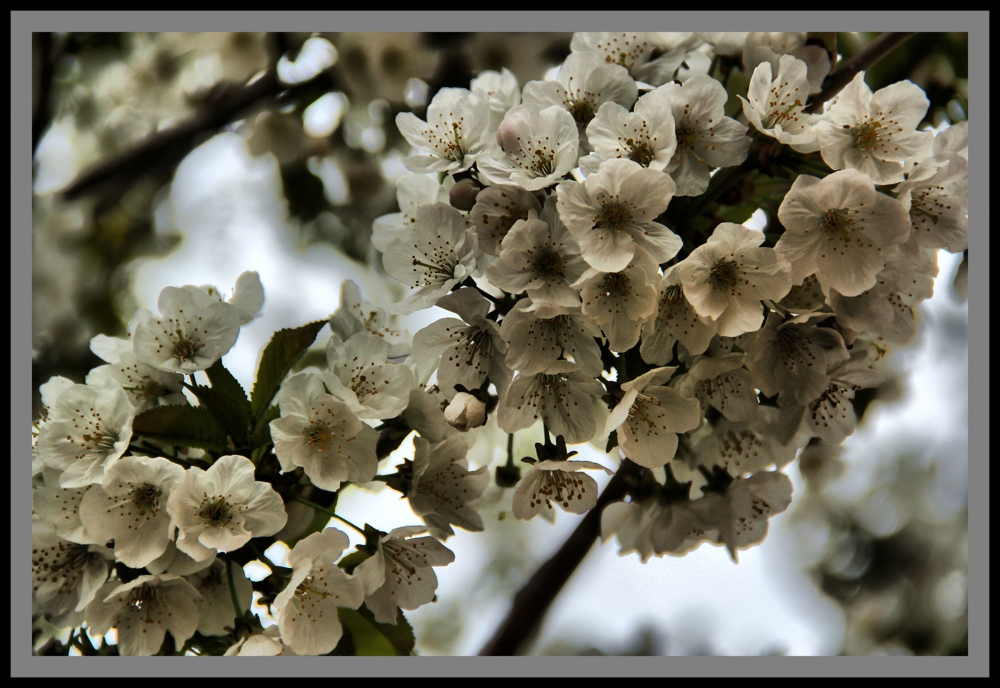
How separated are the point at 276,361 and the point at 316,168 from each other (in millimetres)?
1467

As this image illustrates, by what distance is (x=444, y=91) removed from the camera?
55.7 inches

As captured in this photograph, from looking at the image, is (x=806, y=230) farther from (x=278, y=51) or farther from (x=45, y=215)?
(x=45, y=215)

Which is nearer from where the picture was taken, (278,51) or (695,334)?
(695,334)

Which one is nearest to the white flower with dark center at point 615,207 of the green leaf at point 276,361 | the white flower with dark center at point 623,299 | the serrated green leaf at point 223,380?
the white flower with dark center at point 623,299

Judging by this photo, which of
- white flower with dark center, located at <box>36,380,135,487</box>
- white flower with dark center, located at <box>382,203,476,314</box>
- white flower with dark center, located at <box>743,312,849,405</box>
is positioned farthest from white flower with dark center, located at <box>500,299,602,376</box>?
white flower with dark center, located at <box>36,380,135,487</box>

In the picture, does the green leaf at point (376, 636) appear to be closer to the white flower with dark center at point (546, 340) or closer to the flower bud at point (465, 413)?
the flower bud at point (465, 413)

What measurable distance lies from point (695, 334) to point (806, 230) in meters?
0.21

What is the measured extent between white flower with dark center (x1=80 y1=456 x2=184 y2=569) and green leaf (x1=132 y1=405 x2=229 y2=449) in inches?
1.7

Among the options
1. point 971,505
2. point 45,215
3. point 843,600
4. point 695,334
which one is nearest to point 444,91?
point 695,334

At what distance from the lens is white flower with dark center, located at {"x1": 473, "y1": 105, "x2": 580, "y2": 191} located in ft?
4.02

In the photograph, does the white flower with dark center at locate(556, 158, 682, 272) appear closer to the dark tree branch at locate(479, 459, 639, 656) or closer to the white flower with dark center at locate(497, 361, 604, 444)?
the white flower with dark center at locate(497, 361, 604, 444)

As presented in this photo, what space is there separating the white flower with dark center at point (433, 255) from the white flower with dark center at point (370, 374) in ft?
0.26

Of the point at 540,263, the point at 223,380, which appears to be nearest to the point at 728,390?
the point at 540,263

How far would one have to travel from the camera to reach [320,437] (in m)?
1.25
